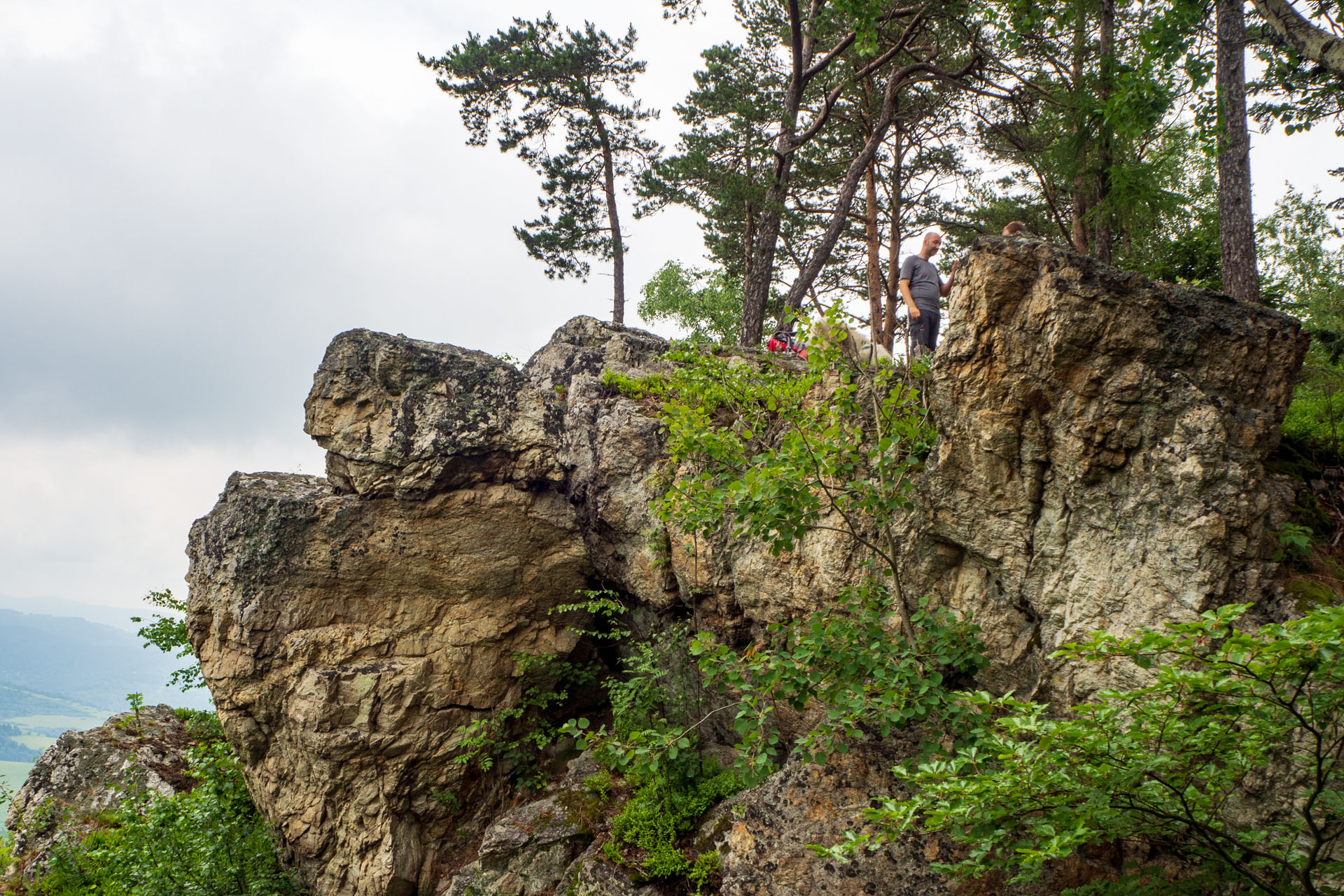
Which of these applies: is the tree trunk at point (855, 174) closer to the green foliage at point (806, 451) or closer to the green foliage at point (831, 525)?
the green foliage at point (806, 451)

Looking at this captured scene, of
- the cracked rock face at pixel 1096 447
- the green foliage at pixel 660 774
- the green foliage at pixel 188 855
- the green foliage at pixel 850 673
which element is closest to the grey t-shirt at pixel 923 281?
the cracked rock face at pixel 1096 447

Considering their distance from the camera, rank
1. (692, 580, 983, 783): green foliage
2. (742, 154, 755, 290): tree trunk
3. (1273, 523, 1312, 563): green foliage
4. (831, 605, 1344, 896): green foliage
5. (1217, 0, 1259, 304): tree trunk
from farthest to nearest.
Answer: (742, 154, 755, 290): tree trunk → (1217, 0, 1259, 304): tree trunk → (692, 580, 983, 783): green foliage → (1273, 523, 1312, 563): green foliage → (831, 605, 1344, 896): green foliage

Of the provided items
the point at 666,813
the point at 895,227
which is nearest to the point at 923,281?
the point at 666,813

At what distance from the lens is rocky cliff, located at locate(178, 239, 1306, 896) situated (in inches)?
204

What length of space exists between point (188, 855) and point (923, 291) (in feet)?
35.4

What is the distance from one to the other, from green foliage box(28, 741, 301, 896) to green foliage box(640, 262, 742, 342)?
59.9 ft

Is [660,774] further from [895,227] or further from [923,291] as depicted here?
[895,227]

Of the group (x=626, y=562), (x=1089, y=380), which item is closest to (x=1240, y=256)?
(x=1089, y=380)

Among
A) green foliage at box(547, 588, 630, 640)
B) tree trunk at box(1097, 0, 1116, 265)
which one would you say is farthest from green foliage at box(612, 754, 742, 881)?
tree trunk at box(1097, 0, 1116, 265)

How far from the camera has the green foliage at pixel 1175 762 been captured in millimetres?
2971

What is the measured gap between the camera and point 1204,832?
139 inches

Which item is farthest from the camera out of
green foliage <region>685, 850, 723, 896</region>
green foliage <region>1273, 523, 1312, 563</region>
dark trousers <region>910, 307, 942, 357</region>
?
dark trousers <region>910, 307, 942, 357</region>

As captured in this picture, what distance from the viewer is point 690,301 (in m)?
26.2

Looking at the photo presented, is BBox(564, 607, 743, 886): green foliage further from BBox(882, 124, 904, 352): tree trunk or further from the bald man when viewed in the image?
BBox(882, 124, 904, 352): tree trunk
